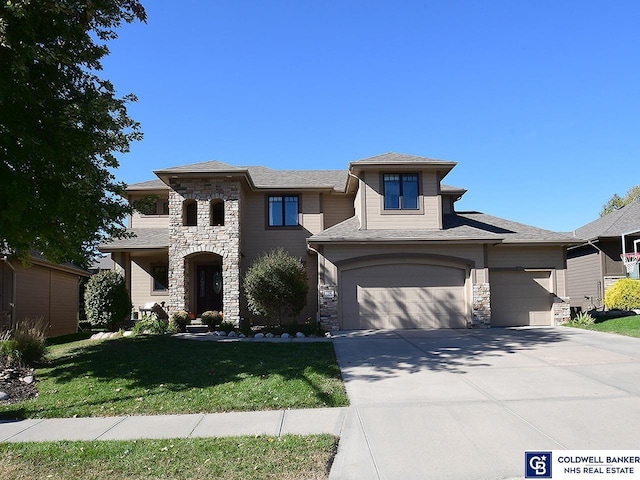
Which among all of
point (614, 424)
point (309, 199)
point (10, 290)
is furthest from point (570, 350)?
point (10, 290)

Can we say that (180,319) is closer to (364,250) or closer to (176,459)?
(364,250)

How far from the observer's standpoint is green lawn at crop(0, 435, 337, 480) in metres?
4.64

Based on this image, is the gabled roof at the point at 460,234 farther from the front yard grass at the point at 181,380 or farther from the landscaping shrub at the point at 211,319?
the front yard grass at the point at 181,380

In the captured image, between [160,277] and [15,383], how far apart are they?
38.7 feet

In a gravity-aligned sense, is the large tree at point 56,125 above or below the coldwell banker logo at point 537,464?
above

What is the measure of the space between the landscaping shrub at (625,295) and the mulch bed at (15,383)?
20091 mm

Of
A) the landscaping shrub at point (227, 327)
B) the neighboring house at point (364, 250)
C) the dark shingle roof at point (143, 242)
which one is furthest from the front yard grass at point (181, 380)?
the dark shingle roof at point (143, 242)

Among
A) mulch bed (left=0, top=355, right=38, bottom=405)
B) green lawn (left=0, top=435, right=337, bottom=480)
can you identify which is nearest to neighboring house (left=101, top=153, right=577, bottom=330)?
mulch bed (left=0, top=355, right=38, bottom=405)

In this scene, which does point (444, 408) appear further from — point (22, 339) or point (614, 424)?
point (22, 339)

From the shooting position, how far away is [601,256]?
21781 mm

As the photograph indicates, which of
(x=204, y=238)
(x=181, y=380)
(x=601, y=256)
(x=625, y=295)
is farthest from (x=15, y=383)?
(x=601, y=256)

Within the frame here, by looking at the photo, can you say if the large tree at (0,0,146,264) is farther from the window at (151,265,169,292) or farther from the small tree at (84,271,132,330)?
the window at (151,265,169,292)

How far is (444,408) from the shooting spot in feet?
21.8

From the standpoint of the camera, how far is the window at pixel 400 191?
17.3m
